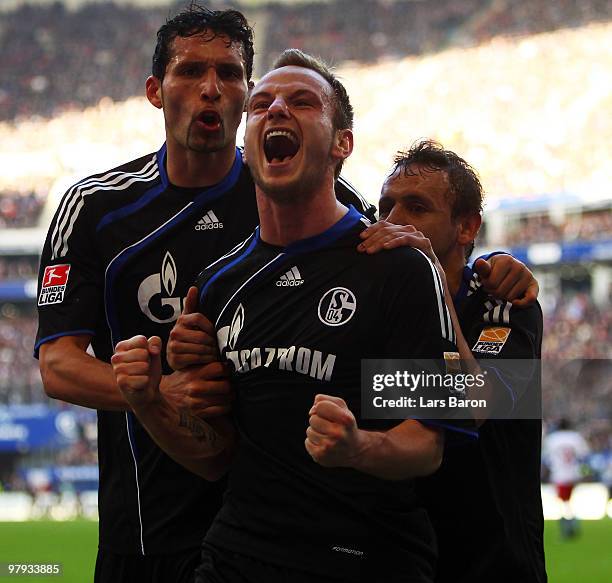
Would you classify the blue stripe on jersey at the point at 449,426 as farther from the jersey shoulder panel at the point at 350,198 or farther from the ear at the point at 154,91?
the ear at the point at 154,91

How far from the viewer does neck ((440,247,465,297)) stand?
3.18 m

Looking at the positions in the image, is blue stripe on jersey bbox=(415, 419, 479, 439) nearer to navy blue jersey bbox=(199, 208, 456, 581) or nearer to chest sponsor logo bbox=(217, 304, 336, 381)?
navy blue jersey bbox=(199, 208, 456, 581)

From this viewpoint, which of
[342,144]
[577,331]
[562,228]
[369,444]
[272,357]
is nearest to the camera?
[369,444]

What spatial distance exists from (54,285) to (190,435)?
2.67 ft

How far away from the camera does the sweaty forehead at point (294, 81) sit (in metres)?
2.53

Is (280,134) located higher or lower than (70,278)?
higher

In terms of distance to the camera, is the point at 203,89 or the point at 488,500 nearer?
the point at 488,500

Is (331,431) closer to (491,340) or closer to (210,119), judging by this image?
(491,340)

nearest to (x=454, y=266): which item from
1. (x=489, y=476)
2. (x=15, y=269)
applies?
(x=489, y=476)

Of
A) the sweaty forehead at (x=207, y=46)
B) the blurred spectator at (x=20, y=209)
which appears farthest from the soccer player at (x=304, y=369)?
the blurred spectator at (x=20, y=209)

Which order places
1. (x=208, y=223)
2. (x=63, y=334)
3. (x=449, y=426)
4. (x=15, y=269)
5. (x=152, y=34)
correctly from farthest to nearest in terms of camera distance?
(x=152, y=34), (x=15, y=269), (x=208, y=223), (x=63, y=334), (x=449, y=426)

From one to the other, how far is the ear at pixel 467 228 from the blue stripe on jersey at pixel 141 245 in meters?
0.69

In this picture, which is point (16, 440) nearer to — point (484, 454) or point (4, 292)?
point (4, 292)

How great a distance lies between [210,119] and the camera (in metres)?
3.16
